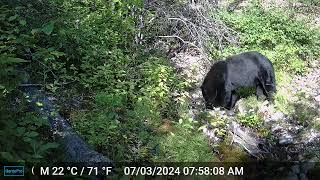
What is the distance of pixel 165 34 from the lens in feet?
33.1

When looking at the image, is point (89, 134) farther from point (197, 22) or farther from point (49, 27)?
point (197, 22)

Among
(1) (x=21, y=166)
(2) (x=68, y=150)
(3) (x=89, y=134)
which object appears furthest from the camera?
Result: (3) (x=89, y=134)

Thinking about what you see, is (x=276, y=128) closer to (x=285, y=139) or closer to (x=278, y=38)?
(x=285, y=139)

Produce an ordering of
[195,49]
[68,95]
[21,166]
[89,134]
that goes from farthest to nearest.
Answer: [195,49] → [68,95] → [89,134] → [21,166]

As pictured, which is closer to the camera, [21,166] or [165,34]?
[21,166]

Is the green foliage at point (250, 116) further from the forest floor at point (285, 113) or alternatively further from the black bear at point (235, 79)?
the black bear at point (235, 79)

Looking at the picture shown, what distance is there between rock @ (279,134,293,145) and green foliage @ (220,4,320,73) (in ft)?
7.88

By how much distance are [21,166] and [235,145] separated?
469cm

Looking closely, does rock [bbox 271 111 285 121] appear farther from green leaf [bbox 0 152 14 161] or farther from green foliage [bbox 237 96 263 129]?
green leaf [bbox 0 152 14 161]

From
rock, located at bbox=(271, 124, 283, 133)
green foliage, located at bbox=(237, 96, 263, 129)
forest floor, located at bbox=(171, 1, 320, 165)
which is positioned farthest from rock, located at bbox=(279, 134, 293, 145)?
green foliage, located at bbox=(237, 96, 263, 129)

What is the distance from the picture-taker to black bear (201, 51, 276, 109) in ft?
27.5

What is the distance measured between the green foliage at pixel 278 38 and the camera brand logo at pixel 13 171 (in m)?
7.33

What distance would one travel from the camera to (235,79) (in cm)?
852

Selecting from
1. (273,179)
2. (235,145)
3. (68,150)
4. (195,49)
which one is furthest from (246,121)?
(68,150)
